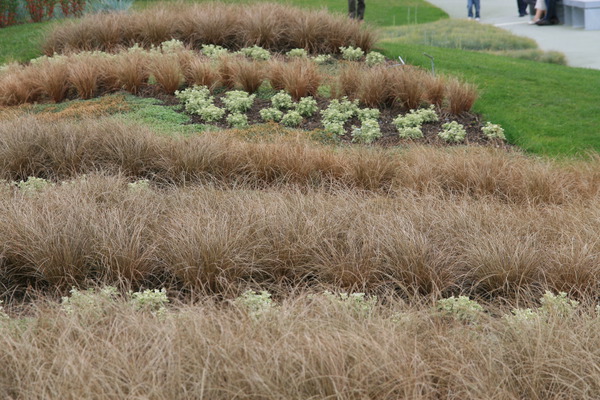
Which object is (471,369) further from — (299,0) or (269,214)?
(299,0)

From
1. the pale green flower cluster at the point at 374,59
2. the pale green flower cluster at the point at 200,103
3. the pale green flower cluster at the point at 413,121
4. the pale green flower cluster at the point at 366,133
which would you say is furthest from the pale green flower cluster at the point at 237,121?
the pale green flower cluster at the point at 374,59

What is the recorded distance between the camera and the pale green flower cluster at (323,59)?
1134 cm

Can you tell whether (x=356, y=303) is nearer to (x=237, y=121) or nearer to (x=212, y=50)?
(x=237, y=121)

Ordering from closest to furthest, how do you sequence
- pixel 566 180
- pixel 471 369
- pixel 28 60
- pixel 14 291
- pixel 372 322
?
pixel 471 369, pixel 372 322, pixel 14 291, pixel 566 180, pixel 28 60

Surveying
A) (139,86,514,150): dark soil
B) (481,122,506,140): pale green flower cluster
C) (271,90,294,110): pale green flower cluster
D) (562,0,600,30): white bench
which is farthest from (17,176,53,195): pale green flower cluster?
(562,0,600,30): white bench

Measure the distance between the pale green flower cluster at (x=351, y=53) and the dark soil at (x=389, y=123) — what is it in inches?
98.9

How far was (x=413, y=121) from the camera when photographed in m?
8.61

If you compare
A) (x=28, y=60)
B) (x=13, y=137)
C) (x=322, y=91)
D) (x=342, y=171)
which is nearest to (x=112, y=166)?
(x=13, y=137)

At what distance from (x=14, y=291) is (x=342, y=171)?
3.27 meters

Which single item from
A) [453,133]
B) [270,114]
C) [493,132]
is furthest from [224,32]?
[493,132]

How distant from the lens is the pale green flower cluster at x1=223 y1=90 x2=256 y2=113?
29.1 feet

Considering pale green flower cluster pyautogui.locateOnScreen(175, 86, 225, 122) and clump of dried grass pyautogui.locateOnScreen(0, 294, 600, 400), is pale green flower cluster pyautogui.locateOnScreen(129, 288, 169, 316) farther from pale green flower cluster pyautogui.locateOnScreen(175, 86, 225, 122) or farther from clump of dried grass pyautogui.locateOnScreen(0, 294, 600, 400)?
pale green flower cluster pyautogui.locateOnScreen(175, 86, 225, 122)

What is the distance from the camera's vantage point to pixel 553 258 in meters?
4.65

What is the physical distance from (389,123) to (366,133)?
76 cm
